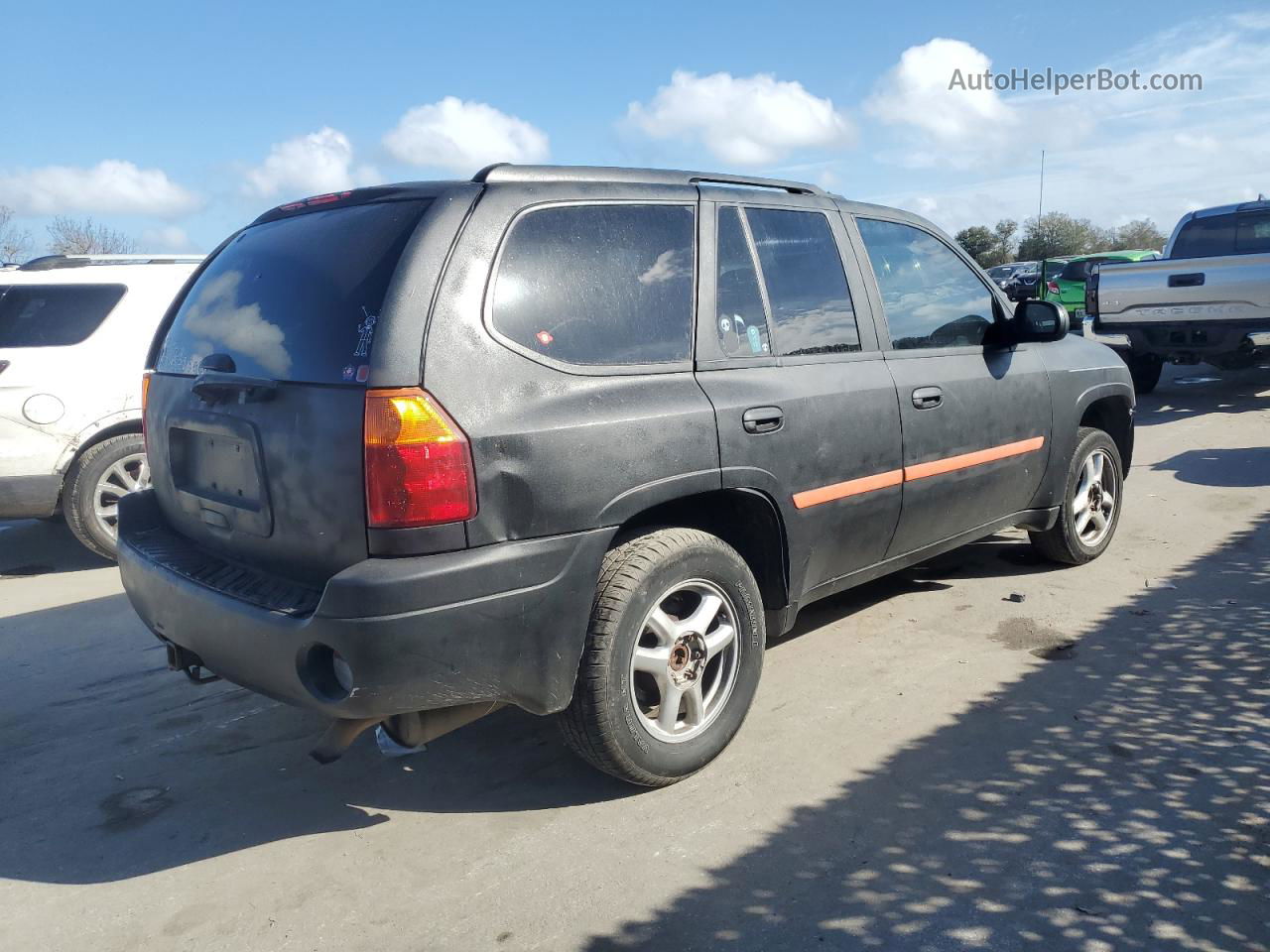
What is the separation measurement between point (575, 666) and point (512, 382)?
84 centimetres

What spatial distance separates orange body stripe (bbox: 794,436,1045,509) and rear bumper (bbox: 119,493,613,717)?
1.01 m

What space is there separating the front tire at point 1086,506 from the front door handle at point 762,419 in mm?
2374

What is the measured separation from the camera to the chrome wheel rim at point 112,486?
21.2ft

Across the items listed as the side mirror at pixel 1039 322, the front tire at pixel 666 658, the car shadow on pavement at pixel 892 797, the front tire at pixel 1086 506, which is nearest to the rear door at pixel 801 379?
the front tire at pixel 666 658

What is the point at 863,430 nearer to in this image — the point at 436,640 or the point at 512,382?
the point at 512,382

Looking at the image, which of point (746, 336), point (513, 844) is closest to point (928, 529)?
point (746, 336)

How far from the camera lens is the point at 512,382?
277cm

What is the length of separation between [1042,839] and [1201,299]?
28.5 ft

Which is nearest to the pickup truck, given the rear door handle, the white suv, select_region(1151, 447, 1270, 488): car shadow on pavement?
the rear door handle

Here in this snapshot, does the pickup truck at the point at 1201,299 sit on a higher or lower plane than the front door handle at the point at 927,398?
higher

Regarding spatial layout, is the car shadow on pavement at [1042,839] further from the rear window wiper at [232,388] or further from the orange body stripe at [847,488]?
the rear window wiper at [232,388]

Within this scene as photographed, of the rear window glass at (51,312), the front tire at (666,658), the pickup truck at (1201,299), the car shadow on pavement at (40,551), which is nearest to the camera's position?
the front tire at (666,658)

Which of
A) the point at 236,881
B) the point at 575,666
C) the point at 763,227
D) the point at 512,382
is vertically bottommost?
the point at 236,881

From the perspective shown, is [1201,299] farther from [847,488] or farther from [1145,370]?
[847,488]
